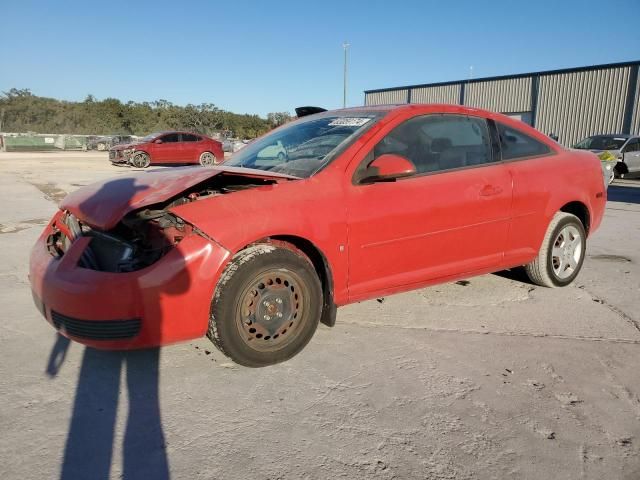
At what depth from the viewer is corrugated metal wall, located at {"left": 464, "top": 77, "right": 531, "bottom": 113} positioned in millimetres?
30531

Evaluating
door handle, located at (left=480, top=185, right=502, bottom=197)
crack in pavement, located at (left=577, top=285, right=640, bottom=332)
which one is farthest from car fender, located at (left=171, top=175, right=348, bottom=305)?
crack in pavement, located at (left=577, top=285, right=640, bottom=332)

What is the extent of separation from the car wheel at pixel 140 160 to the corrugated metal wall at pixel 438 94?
74.5 feet

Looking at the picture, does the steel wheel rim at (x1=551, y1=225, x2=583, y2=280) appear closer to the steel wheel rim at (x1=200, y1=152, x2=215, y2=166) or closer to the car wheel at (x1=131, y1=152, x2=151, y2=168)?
the steel wheel rim at (x1=200, y1=152, x2=215, y2=166)

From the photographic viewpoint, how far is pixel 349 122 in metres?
3.56

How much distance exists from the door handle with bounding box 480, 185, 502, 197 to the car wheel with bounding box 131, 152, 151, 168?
58.0 feet

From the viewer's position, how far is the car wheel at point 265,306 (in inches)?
106

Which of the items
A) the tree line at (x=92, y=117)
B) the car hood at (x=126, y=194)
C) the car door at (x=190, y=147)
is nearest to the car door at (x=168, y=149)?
the car door at (x=190, y=147)

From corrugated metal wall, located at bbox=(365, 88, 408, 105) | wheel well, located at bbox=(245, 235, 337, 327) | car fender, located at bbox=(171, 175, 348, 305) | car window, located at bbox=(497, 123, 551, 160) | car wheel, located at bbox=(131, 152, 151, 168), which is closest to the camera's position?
car fender, located at bbox=(171, 175, 348, 305)

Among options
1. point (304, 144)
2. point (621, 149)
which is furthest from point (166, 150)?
point (304, 144)

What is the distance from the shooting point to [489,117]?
3902 millimetres

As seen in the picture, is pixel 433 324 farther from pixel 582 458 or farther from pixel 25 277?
pixel 25 277

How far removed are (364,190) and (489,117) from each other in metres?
1.50

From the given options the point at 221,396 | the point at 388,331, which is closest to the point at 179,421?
the point at 221,396

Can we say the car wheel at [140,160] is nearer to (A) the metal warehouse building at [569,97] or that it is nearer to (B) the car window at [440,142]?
(B) the car window at [440,142]
